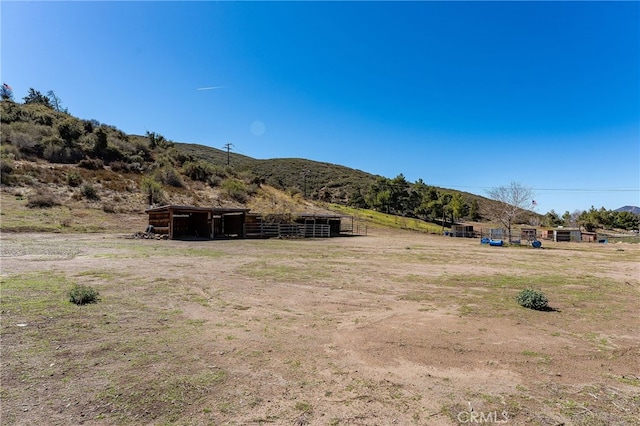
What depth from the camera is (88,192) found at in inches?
1288

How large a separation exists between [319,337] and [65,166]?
45.0 m

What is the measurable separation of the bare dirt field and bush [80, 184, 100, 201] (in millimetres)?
28076

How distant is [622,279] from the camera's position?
12.3 meters

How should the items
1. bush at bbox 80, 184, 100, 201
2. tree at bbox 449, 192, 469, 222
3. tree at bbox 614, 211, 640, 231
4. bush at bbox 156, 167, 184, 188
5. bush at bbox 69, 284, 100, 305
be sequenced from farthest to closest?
tree at bbox 614, 211, 640, 231 < tree at bbox 449, 192, 469, 222 < bush at bbox 156, 167, 184, 188 < bush at bbox 80, 184, 100, 201 < bush at bbox 69, 284, 100, 305

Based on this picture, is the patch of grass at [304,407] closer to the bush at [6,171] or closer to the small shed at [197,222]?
the small shed at [197,222]

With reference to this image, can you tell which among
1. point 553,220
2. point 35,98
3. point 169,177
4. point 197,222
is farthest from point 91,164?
point 553,220

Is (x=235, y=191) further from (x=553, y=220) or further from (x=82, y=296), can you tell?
(x=553, y=220)

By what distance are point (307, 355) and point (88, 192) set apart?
36773mm

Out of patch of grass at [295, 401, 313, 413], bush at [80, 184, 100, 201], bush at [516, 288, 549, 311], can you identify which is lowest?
patch of grass at [295, 401, 313, 413]

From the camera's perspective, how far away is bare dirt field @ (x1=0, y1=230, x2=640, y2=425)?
3305 millimetres

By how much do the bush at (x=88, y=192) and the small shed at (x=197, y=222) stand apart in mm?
8823

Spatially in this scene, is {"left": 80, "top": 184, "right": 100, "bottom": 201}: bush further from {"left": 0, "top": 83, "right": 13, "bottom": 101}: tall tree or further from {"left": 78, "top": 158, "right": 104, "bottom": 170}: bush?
{"left": 0, "top": 83, "right": 13, "bottom": 101}: tall tree

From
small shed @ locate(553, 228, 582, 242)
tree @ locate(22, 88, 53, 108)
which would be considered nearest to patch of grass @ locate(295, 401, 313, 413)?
small shed @ locate(553, 228, 582, 242)

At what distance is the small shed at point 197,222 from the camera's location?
26750 millimetres
